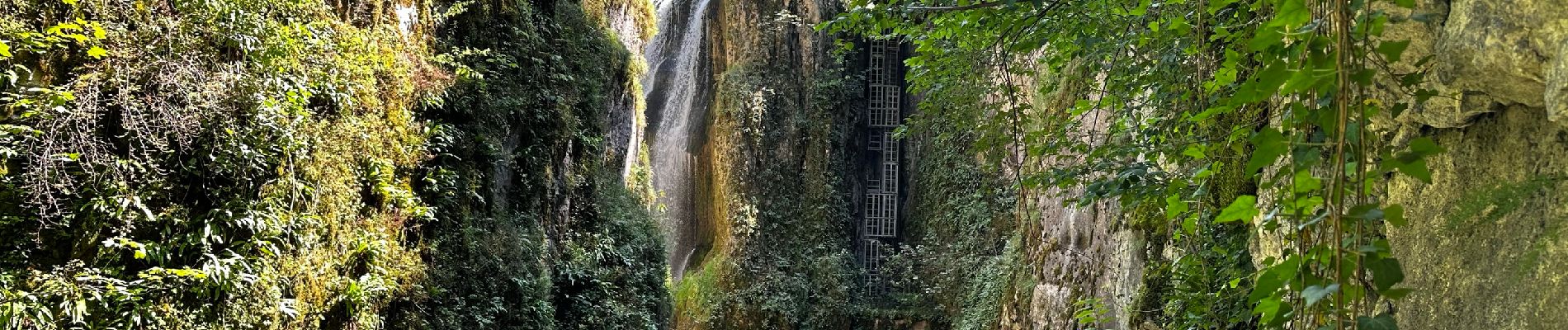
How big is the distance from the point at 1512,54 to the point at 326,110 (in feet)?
19.8

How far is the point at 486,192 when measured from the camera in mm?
8219

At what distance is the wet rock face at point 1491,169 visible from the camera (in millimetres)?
1726

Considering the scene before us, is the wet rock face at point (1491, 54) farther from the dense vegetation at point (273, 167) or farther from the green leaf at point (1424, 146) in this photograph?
the dense vegetation at point (273, 167)

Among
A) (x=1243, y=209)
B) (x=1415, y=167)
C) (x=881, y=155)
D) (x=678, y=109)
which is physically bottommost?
(x=881, y=155)

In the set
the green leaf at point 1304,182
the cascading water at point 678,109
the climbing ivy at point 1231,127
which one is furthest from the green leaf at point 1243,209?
the cascading water at point 678,109

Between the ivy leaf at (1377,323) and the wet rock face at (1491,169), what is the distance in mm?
530

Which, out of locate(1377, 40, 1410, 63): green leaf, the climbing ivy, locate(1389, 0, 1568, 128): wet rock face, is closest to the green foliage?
the climbing ivy

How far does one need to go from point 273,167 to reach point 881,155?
1401 cm

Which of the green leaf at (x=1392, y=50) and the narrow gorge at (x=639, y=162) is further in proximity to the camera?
the narrow gorge at (x=639, y=162)

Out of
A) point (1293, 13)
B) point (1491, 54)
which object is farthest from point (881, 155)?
→ point (1293, 13)

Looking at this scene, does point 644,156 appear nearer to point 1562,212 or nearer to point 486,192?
point 486,192

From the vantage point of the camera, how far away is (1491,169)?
2029mm

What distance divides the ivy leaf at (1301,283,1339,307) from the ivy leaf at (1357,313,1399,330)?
86mm

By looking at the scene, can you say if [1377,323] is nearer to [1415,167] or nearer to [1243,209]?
[1415,167]
